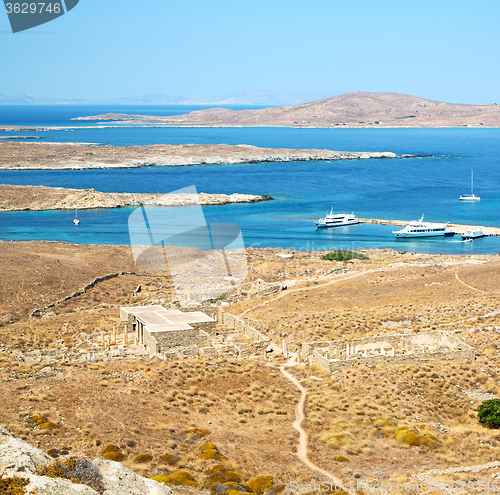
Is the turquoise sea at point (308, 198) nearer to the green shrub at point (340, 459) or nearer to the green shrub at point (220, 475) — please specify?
the green shrub at point (340, 459)

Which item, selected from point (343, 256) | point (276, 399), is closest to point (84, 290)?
point (276, 399)

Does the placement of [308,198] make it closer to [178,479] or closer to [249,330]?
[249,330]

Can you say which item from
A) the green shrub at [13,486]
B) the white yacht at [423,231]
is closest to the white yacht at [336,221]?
the white yacht at [423,231]

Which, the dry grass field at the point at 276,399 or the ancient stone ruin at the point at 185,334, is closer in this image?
the dry grass field at the point at 276,399

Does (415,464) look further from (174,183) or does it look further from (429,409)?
(174,183)

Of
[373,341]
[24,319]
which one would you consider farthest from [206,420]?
[24,319]

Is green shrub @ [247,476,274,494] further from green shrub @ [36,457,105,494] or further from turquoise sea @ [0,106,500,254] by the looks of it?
turquoise sea @ [0,106,500,254]
